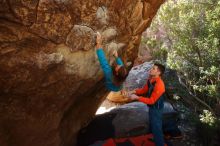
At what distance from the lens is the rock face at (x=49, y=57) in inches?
191

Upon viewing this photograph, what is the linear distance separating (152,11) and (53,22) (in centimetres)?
369

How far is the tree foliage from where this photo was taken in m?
8.28

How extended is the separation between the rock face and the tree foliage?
223 centimetres

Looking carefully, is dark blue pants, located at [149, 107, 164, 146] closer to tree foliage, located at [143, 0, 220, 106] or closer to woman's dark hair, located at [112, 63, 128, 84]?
woman's dark hair, located at [112, 63, 128, 84]

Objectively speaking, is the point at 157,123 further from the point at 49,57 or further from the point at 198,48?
the point at 198,48

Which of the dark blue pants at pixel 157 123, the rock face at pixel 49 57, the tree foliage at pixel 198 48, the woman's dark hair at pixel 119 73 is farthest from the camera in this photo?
the tree foliage at pixel 198 48

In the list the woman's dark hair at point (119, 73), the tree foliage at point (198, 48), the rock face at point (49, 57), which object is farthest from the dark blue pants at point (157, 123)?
the tree foliage at point (198, 48)

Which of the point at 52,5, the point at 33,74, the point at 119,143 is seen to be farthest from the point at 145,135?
the point at 52,5

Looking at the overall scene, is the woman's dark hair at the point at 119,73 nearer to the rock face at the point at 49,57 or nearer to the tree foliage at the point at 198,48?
the rock face at the point at 49,57

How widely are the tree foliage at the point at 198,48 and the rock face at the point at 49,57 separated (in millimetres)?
2233

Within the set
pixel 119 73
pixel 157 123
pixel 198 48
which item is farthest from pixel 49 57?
pixel 198 48

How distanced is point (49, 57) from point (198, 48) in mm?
5269

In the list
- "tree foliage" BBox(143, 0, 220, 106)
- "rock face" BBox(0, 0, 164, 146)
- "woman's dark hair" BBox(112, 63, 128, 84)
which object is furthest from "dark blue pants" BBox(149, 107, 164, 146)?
"tree foliage" BBox(143, 0, 220, 106)

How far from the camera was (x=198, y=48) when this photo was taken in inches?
355
